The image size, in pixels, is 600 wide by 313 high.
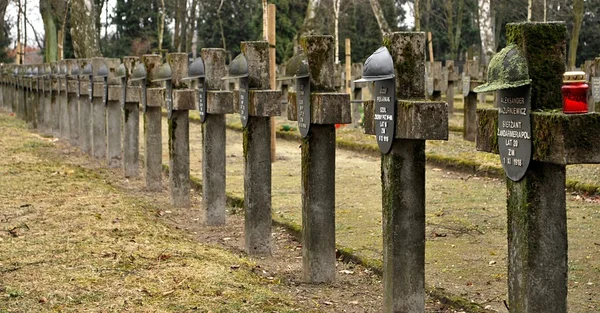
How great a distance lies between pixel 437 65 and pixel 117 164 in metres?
9.49

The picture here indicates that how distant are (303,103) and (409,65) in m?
1.81

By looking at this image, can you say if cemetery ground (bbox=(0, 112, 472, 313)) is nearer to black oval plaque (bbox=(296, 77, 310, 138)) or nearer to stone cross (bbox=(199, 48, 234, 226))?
stone cross (bbox=(199, 48, 234, 226))

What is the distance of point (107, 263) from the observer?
765 centimetres

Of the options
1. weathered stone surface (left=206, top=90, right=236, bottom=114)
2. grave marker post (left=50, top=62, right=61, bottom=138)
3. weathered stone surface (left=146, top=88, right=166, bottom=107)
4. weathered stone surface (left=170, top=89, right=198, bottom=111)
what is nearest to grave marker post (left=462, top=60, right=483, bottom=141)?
weathered stone surface (left=146, top=88, right=166, bottom=107)

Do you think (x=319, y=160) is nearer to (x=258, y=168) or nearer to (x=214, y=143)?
(x=258, y=168)

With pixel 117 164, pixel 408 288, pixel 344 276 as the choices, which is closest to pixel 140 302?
pixel 408 288

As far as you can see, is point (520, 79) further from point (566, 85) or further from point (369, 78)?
point (369, 78)

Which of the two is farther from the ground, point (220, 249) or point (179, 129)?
point (179, 129)

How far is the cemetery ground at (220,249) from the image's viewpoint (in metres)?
6.82

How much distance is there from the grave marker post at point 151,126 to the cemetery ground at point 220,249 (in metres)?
0.29

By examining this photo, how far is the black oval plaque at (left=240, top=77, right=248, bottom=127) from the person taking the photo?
9203 mm

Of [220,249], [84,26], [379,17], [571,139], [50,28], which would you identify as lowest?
[220,249]

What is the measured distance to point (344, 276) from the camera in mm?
8273

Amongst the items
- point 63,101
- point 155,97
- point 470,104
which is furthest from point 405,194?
point 63,101
